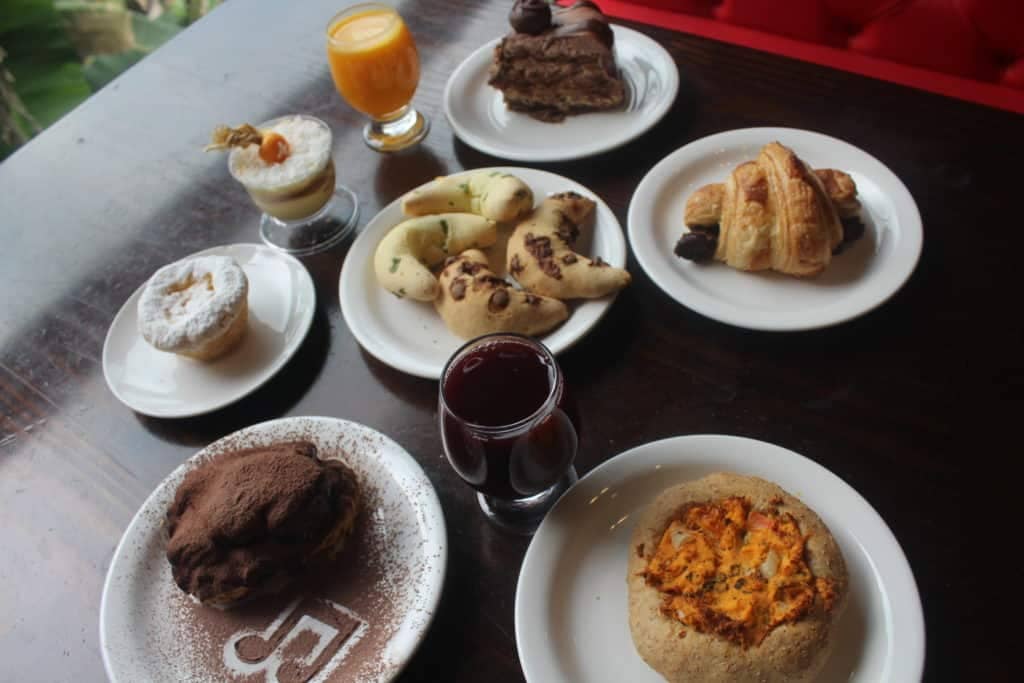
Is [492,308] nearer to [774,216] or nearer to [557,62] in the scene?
[774,216]

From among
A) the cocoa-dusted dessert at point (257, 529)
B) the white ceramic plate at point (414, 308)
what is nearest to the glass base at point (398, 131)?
the white ceramic plate at point (414, 308)

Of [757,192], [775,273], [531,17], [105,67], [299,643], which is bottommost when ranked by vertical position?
[105,67]

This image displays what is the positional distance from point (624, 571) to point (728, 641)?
171 mm

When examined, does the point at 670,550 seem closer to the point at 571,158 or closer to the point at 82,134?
the point at 571,158

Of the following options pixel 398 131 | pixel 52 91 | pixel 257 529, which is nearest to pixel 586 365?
pixel 257 529

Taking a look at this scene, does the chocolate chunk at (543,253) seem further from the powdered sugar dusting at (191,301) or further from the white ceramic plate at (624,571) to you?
the powdered sugar dusting at (191,301)

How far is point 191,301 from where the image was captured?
4.07 ft

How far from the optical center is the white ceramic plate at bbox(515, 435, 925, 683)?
78cm

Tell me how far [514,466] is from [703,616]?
258 mm

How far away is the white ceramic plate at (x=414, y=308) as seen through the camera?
115 cm

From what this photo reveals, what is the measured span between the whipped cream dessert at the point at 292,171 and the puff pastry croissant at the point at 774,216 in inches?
26.7

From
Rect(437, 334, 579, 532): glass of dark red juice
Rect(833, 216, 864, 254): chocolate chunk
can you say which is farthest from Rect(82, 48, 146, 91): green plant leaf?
Rect(833, 216, 864, 254): chocolate chunk

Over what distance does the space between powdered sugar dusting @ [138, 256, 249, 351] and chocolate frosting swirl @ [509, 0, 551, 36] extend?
759mm

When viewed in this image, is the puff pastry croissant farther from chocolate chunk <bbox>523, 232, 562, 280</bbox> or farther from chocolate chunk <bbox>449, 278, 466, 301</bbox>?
chocolate chunk <bbox>449, 278, 466, 301</bbox>
